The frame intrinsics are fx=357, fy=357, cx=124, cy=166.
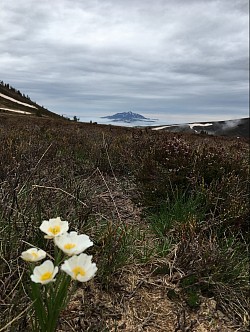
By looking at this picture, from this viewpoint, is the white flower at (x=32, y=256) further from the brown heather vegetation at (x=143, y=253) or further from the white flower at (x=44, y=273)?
the brown heather vegetation at (x=143, y=253)

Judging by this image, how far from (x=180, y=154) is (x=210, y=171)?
18.4 inches

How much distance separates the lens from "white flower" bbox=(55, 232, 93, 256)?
137cm

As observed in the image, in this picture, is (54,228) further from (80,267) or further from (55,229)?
(80,267)

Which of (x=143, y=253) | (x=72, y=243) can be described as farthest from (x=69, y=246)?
(x=143, y=253)

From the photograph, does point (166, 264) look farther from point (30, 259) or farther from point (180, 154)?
point (180, 154)

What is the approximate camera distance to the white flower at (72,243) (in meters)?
1.37

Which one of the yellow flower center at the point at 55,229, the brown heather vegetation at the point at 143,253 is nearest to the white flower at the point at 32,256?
the yellow flower center at the point at 55,229

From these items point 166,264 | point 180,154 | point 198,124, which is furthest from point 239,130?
point 166,264

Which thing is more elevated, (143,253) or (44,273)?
(44,273)

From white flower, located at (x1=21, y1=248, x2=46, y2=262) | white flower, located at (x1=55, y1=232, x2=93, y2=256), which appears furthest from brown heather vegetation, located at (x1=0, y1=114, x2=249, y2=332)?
white flower, located at (x1=55, y1=232, x2=93, y2=256)

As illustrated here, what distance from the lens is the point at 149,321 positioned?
Answer: 8.07 feet

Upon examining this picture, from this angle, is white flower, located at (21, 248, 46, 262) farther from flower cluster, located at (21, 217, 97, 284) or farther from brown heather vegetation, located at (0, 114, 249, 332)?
brown heather vegetation, located at (0, 114, 249, 332)

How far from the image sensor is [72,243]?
142cm

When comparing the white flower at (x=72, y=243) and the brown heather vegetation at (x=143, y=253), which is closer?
the white flower at (x=72, y=243)
